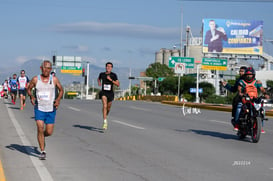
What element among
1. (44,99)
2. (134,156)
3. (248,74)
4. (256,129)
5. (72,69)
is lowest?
(134,156)

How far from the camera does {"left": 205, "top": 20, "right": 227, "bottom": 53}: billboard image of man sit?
72.3 metres

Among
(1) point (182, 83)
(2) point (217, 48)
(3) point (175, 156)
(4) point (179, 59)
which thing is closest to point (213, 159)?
(3) point (175, 156)

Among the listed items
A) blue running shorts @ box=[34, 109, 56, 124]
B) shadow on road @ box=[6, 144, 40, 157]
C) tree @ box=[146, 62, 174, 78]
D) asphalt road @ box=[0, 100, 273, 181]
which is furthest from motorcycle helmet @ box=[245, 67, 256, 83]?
tree @ box=[146, 62, 174, 78]

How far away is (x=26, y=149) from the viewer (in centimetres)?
1063

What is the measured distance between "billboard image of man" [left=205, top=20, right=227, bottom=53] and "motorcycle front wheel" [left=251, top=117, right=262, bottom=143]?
199ft

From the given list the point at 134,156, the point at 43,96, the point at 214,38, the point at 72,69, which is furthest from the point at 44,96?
the point at 72,69

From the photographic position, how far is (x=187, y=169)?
866cm

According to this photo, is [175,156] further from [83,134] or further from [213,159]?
[83,134]

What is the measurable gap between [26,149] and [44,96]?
1.92 metres

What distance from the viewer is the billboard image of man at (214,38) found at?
237 ft

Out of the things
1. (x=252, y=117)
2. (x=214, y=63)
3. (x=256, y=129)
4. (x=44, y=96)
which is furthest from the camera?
(x=214, y=63)

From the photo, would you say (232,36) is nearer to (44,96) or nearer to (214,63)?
(214,63)

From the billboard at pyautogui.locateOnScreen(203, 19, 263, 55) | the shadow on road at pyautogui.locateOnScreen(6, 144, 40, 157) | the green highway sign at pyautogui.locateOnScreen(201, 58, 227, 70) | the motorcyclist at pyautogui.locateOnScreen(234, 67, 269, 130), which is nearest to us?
the shadow on road at pyautogui.locateOnScreen(6, 144, 40, 157)

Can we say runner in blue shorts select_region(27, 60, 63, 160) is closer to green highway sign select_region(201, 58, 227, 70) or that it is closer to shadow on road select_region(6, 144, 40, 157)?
shadow on road select_region(6, 144, 40, 157)
